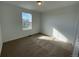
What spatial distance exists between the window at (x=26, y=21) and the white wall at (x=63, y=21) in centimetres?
132

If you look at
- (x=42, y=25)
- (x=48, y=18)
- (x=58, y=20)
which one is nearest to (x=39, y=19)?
(x=42, y=25)

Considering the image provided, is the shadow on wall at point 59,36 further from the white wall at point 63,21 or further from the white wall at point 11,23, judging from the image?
the white wall at point 11,23

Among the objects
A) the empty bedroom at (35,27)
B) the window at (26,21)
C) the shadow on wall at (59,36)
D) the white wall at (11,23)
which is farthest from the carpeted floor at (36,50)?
the window at (26,21)

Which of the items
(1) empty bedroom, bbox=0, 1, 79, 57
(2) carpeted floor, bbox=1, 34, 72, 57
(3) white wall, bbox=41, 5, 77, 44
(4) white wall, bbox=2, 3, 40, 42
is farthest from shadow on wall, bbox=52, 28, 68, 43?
(4) white wall, bbox=2, 3, 40, 42

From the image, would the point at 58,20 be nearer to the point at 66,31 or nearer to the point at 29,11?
the point at 66,31

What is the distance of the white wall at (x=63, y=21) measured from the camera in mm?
3785

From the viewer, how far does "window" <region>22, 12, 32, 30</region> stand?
16.5 feet

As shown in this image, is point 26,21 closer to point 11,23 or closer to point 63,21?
point 11,23

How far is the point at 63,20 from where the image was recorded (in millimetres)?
4359

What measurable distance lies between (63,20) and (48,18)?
162 centimetres

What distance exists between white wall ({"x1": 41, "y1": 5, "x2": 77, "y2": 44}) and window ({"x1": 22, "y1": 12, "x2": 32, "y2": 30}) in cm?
132

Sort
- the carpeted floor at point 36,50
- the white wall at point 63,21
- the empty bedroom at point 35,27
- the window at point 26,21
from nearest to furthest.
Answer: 1. the carpeted floor at point 36,50
2. the empty bedroom at point 35,27
3. the white wall at point 63,21
4. the window at point 26,21

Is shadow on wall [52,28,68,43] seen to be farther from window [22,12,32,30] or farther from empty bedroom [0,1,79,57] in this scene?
window [22,12,32,30]

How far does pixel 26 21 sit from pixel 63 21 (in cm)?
251
